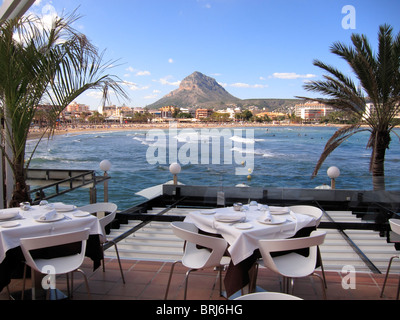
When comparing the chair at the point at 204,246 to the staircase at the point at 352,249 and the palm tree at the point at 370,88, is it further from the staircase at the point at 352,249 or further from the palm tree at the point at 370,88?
the palm tree at the point at 370,88

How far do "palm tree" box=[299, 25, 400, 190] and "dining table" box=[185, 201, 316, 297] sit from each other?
4.97 metres

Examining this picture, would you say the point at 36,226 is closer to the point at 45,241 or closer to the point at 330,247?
the point at 45,241

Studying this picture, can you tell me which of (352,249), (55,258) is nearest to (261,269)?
(352,249)

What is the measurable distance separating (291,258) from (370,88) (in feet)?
21.9

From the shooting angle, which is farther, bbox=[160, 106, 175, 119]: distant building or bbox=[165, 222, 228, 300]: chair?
bbox=[160, 106, 175, 119]: distant building

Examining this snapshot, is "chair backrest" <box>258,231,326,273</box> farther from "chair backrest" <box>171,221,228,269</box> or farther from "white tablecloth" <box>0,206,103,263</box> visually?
"white tablecloth" <box>0,206,103,263</box>

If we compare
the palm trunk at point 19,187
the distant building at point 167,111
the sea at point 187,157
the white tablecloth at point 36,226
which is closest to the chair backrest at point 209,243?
the white tablecloth at point 36,226

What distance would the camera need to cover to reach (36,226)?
282 cm

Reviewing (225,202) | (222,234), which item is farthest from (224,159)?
(222,234)

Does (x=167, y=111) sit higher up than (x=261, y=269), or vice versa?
(x=167, y=111)

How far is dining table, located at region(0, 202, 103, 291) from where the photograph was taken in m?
2.72

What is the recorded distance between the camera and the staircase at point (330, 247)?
4.03 meters

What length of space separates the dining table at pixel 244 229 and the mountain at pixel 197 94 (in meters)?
96.5

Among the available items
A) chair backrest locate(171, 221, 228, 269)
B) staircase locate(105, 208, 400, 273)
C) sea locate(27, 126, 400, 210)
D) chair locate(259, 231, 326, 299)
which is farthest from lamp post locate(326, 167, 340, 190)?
sea locate(27, 126, 400, 210)
